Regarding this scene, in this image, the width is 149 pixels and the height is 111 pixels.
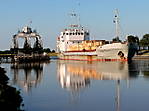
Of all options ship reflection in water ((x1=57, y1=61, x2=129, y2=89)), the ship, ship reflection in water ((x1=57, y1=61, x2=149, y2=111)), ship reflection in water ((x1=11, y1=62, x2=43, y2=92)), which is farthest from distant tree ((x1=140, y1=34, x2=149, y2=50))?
ship reflection in water ((x1=11, y1=62, x2=43, y2=92))

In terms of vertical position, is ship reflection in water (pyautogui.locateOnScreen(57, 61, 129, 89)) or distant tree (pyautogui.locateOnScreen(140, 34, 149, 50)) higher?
distant tree (pyautogui.locateOnScreen(140, 34, 149, 50))

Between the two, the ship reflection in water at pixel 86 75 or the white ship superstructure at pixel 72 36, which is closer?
the ship reflection in water at pixel 86 75

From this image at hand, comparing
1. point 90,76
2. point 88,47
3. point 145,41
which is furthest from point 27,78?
point 145,41

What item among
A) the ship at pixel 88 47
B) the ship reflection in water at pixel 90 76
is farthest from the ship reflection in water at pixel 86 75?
the ship at pixel 88 47

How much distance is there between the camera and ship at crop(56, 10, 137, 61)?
83062 mm

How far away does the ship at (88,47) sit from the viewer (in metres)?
83.1

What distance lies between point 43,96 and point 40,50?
80.3 metres

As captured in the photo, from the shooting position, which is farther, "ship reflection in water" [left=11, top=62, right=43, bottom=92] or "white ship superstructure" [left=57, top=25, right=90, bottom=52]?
"white ship superstructure" [left=57, top=25, right=90, bottom=52]

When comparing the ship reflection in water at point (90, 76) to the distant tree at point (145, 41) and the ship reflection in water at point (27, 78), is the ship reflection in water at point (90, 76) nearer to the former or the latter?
the ship reflection in water at point (27, 78)

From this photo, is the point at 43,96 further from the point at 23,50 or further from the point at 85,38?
the point at 85,38

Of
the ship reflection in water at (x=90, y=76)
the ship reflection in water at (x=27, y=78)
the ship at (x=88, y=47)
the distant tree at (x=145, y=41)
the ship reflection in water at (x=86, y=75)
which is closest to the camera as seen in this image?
the ship reflection in water at (x=90, y=76)

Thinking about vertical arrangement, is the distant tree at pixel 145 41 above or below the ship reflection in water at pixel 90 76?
above

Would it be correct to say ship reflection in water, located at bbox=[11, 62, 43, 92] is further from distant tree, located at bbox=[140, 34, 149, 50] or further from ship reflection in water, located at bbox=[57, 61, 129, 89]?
distant tree, located at bbox=[140, 34, 149, 50]

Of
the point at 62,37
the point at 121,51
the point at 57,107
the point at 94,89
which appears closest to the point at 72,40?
the point at 62,37
